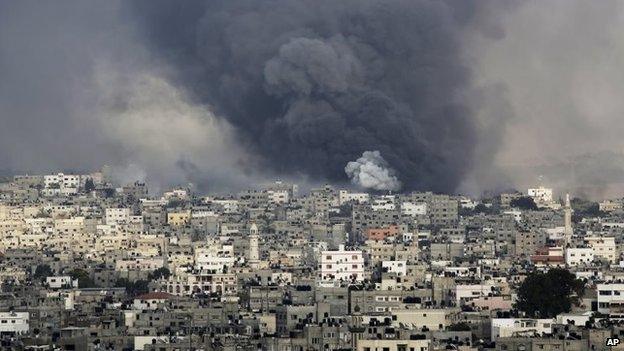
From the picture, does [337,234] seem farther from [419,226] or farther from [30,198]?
[30,198]

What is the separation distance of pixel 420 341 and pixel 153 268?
35.5 metres

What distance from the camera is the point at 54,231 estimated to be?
4131 inches

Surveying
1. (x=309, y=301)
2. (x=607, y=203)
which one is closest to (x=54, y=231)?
(x=607, y=203)

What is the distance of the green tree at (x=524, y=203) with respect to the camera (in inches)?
4595

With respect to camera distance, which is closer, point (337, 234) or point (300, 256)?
point (300, 256)

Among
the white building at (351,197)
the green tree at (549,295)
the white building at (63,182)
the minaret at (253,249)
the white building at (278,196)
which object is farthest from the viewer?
the white building at (63,182)

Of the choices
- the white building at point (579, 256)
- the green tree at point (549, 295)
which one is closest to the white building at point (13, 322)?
the green tree at point (549, 295)

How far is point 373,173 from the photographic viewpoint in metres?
117

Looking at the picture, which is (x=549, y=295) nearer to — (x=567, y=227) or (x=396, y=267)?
(x=396, y=267)

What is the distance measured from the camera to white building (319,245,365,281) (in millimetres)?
76438

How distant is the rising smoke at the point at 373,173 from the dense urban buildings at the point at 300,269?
486 millimetres

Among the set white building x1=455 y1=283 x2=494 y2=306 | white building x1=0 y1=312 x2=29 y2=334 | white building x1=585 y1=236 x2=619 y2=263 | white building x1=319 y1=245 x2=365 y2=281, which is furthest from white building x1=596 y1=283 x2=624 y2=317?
white building x1=585 y1=236 x2=619 y2=263

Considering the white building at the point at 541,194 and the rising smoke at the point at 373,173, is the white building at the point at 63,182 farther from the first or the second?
the white building at the point at 541,194

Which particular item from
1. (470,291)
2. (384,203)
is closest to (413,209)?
(384,203)
